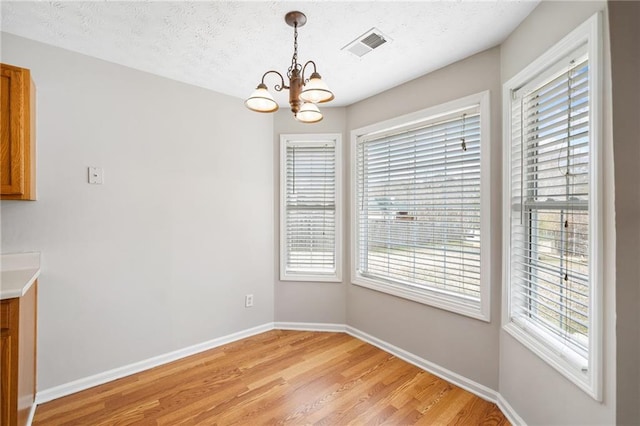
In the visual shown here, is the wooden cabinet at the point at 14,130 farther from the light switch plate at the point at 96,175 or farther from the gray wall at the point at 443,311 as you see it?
the gray wall at the point at 443,311

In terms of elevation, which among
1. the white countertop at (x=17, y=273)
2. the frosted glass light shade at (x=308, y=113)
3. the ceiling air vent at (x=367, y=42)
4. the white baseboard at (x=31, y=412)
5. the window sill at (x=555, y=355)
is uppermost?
the ceiling air vent at (x=367, y=42)

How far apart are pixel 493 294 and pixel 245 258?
2.20 m

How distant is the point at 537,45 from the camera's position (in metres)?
1.59

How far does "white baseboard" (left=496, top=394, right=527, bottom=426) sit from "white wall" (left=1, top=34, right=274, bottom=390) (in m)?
2.19

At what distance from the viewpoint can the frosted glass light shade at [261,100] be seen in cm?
152

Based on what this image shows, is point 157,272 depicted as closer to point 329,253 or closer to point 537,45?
point 329,253

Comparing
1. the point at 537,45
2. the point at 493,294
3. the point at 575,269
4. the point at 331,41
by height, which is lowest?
the point at 493,294

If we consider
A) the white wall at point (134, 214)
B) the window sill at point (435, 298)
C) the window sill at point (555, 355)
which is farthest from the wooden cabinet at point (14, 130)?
the window sill at point (555, 355)

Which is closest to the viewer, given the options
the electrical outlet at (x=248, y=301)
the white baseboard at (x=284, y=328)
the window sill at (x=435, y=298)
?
the white baseboard at (x=284, y=328)

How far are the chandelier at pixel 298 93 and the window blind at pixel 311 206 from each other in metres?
1.39

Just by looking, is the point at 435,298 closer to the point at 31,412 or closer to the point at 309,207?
the point at 309,207

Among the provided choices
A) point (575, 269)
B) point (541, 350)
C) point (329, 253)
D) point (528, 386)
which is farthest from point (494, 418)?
point (329, 253)

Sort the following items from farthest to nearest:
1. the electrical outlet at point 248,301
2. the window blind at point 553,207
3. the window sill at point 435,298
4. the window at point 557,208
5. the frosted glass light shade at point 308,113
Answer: the electrical outlet at point 248,301, the window sill at point 435,298, the frosted glass light shade at point 308,113, the window blind at point 553,207, the window at point 557,208

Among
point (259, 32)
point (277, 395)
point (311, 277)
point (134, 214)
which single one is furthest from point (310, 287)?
point (259, 32)
